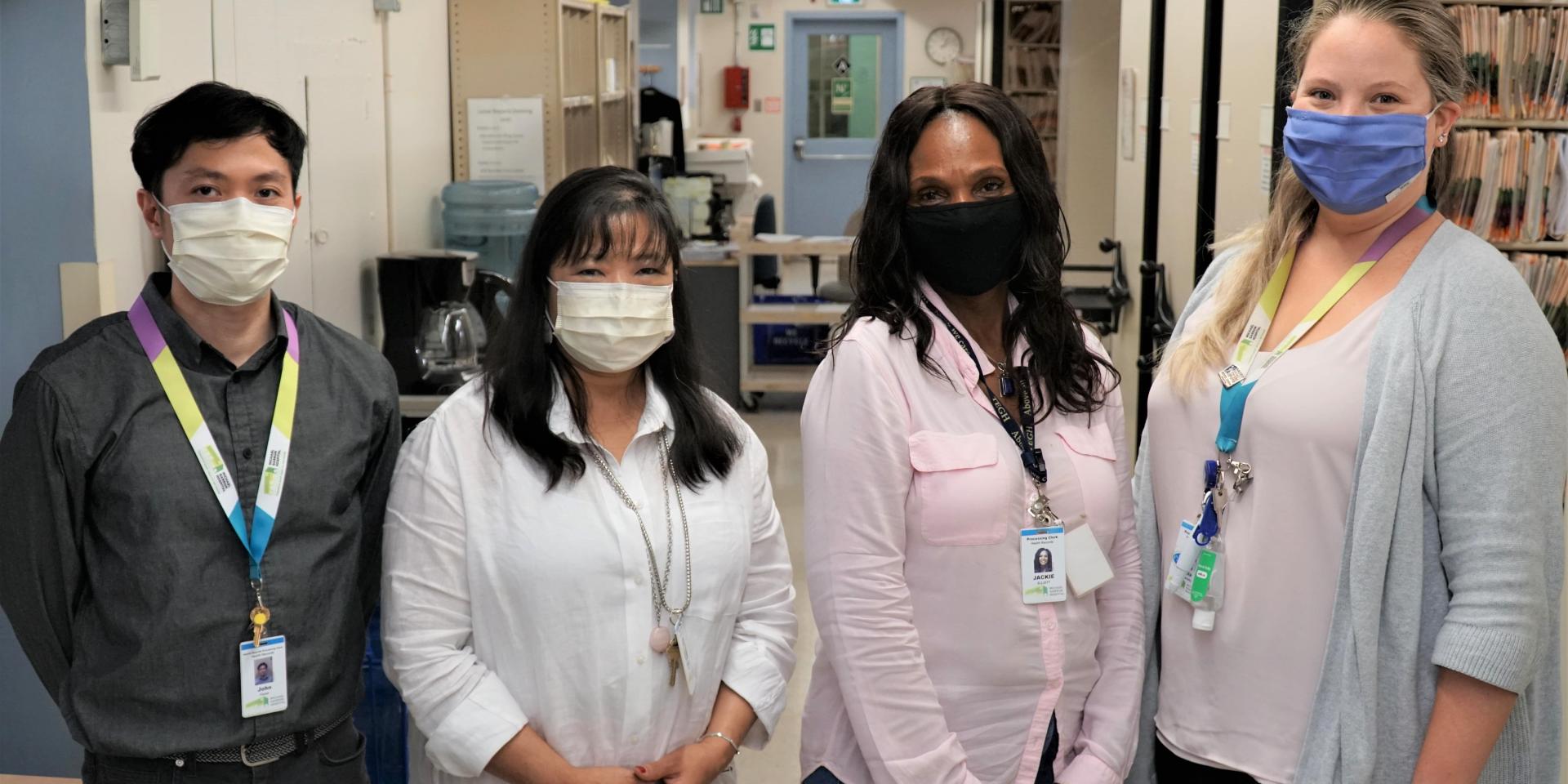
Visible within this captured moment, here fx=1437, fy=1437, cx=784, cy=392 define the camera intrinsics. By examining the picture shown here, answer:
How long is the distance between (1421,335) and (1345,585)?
0.30 m

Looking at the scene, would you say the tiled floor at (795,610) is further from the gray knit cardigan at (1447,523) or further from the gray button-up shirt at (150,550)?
the gray knit cardigan at (1447,523)

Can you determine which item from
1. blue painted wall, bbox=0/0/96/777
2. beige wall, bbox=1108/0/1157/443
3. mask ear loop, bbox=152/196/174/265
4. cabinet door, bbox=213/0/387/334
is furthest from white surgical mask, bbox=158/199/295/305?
beige wall, bbox=1108/0/1157/443

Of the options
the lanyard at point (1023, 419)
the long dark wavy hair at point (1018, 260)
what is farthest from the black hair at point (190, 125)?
the lanyard at point (1023, 419)

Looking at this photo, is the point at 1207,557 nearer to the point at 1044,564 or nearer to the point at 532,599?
the point at 1044,564

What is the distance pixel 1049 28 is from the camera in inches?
323

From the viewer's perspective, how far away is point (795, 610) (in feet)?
10.5

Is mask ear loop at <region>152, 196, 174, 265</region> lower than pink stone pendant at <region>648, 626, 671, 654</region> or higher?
higher

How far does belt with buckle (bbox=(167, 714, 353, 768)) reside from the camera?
186cm

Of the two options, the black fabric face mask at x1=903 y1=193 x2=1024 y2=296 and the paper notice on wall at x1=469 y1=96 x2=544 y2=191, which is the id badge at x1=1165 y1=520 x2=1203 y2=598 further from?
the paper notice on wall at x1=469 y1=96 x2=544 y2=191

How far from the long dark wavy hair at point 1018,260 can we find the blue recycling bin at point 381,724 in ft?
6.01

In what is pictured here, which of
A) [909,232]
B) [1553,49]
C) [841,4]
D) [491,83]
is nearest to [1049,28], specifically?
[491,83]

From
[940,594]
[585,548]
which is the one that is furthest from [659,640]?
[940,594]

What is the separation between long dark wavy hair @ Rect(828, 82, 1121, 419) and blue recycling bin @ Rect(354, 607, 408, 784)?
1832 millimetres

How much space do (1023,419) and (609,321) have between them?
1.84ft
